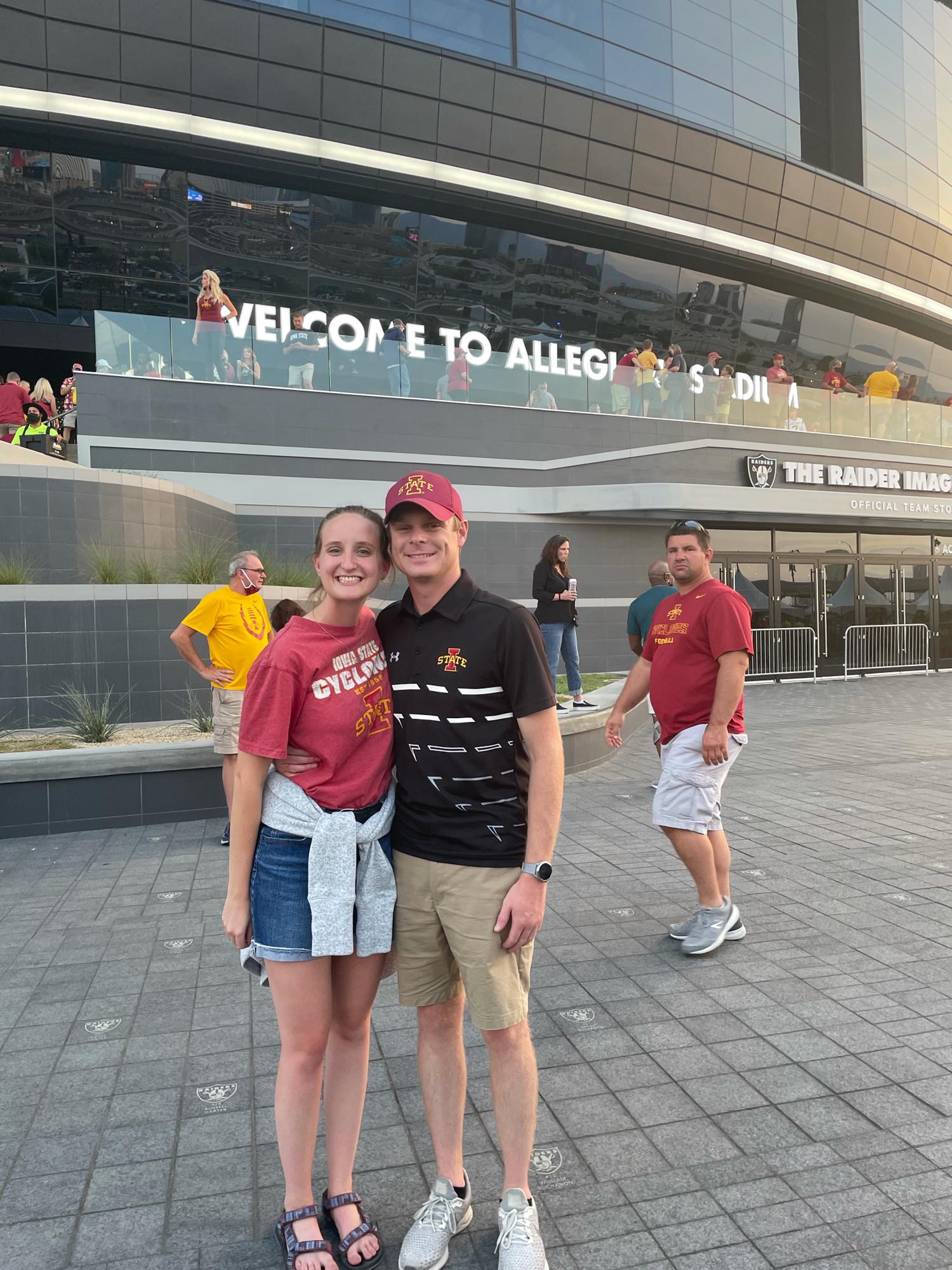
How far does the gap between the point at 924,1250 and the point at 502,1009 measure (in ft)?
4.36

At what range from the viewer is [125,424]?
14.9 m

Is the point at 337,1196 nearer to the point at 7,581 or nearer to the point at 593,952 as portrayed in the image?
the point at 593,952

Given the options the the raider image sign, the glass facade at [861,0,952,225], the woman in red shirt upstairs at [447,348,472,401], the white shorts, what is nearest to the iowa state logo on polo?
the white shorts

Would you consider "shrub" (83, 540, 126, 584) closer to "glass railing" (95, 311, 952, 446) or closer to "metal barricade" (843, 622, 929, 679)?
"glass railing" (95, 311, 952, 446)

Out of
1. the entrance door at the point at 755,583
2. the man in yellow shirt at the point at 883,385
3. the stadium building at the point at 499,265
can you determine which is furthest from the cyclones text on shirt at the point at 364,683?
the man in yellow shirt at the point at 883,385

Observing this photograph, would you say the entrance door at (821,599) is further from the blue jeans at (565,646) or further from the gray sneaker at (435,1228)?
the gray sneaker at (435,1228)

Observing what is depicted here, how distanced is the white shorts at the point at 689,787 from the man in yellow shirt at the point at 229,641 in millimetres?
3366

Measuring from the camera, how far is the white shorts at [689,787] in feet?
15.0

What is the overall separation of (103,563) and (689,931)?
761 centimetres

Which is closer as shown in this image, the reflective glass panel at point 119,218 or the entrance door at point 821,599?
the reflective glass panel at point 119,218

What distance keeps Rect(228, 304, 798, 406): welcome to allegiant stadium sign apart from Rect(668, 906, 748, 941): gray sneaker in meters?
13.8

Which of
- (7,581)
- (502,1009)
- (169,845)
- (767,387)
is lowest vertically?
(169,845)

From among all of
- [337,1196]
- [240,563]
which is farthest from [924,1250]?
[240,563]

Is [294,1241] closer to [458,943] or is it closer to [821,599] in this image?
[458,943]
